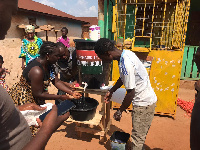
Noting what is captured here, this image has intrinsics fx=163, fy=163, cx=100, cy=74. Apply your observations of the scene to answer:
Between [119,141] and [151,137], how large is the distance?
1.28 m

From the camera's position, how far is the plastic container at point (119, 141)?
9.86 ft

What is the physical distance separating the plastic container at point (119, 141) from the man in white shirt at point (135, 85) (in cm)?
35

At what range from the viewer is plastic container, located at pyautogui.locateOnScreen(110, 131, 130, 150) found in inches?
118

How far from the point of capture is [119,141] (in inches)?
122

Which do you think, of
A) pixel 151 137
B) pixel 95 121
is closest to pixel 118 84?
pixel 95 121

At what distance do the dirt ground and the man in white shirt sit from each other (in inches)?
50.8

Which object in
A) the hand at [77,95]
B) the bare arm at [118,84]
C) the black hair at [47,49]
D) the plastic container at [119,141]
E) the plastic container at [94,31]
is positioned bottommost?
the plastic container at [119,141]

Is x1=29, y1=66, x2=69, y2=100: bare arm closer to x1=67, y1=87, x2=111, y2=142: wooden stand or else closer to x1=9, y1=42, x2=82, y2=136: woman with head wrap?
x1=9, y1=42, x2=82, y2=136: woman with head wrap

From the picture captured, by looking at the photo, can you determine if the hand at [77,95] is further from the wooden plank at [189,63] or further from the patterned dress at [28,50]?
the wooden plank at [189,63]

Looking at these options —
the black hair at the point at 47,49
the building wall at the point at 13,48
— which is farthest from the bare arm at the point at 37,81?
the building wall at the point at 13,48

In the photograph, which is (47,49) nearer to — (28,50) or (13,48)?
(28,50)

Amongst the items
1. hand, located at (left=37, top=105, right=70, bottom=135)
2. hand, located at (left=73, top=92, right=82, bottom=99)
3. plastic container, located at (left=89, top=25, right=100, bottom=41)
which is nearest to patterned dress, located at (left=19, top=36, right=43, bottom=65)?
plastic container, located at (left=89, top=25, right=100, bottom=41)

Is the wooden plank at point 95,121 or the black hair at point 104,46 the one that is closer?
the black hair at point 104,46

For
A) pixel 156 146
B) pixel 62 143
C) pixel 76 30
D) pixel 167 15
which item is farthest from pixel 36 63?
pixel 76 30
